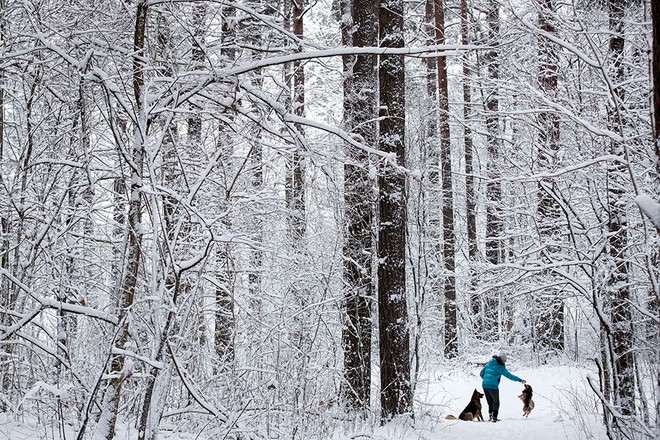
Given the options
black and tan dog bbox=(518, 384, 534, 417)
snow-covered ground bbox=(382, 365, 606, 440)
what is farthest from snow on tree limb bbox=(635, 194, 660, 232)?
black and tan dog bbox=(518, 384, 534, 417)

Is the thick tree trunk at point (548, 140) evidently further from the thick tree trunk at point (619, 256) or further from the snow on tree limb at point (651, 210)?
the snow on tree limb at point (651, 210)

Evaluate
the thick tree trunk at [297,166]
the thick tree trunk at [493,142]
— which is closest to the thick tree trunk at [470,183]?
the thick tree trunk at [493,142]

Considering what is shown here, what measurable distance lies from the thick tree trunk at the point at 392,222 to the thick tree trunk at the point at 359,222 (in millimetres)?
237

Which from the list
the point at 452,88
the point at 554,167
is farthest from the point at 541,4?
the point at 452,88

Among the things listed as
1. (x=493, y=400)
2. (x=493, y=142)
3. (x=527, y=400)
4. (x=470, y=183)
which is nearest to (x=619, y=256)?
(x=527, y=400)

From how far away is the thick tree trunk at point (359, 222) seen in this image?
24.1 feet

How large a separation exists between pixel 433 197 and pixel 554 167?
942cm

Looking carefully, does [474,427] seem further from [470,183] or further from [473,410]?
[470,183]

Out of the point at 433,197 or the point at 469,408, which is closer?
the point at 469,408

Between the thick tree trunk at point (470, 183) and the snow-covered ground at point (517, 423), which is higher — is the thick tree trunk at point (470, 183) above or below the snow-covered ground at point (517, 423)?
above

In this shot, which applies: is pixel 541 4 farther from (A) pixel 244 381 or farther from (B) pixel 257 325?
(A) pixel 244 381

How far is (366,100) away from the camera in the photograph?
24.6ft

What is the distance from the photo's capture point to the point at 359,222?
7.66 meters

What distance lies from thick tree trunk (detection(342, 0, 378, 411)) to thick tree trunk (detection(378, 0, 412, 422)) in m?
0.24
